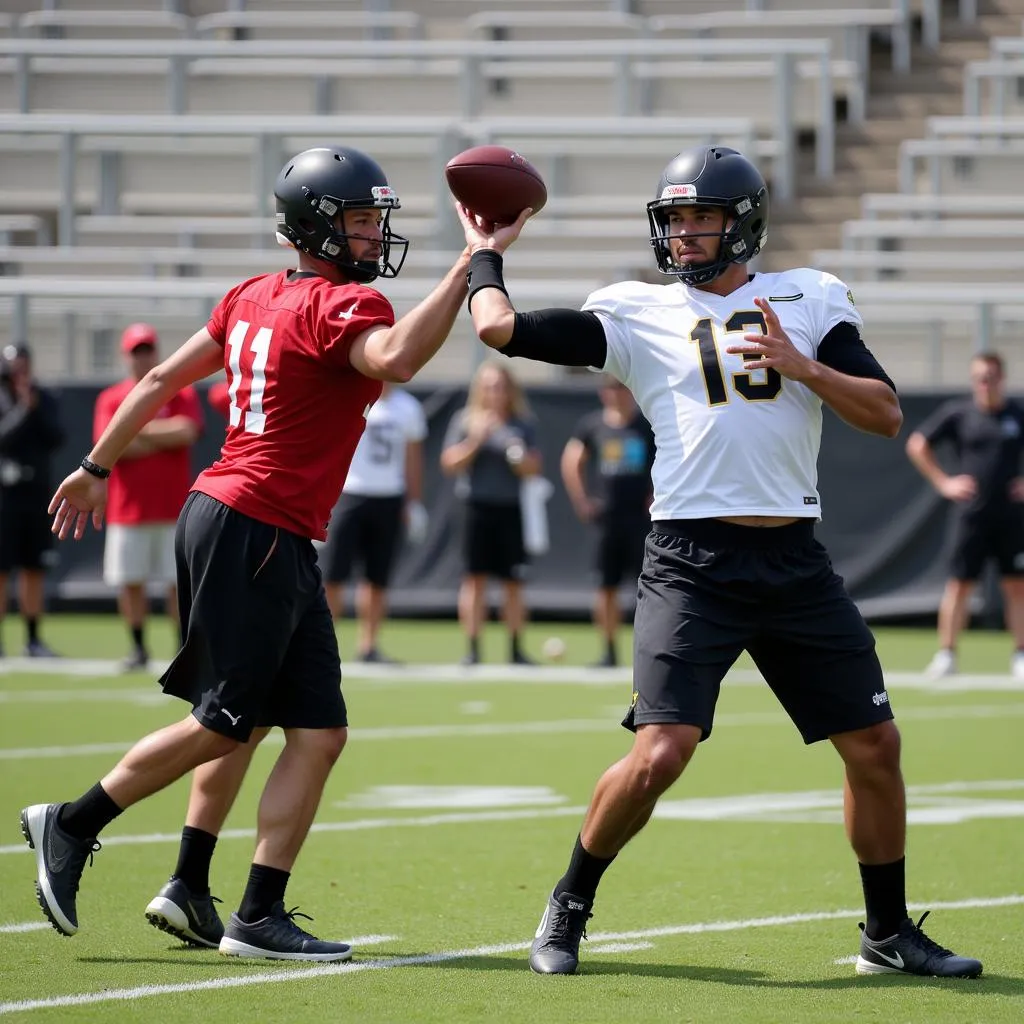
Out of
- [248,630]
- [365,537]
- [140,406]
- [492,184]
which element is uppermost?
[492,184]

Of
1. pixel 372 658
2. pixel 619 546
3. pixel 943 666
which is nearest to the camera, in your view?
pixel 943 666

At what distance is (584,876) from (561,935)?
16 centimetres

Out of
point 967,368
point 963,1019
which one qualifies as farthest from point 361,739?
point 967,368

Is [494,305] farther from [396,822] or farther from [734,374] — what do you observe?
[396,822]

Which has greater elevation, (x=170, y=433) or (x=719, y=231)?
(x=719, y=231)

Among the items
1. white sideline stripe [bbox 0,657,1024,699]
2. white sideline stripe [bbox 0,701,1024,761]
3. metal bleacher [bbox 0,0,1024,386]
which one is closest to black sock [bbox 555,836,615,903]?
white sideline stripe [bbox 0,701,1024,761]

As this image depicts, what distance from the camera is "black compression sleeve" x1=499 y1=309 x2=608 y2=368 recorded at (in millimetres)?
4652

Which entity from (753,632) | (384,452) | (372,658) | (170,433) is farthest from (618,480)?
(753,632)

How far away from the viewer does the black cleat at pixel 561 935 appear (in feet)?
15.6

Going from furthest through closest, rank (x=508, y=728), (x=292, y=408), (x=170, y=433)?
1. (x=170, y=433)
2. (x=508, y=728)
3. (x=292, y=408)

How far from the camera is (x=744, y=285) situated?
495 cm

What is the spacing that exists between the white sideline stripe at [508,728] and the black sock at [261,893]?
3996 mm

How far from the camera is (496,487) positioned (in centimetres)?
1329

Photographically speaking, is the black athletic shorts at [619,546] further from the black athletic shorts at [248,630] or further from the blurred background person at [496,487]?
the black athletic shorts at [248,630]
